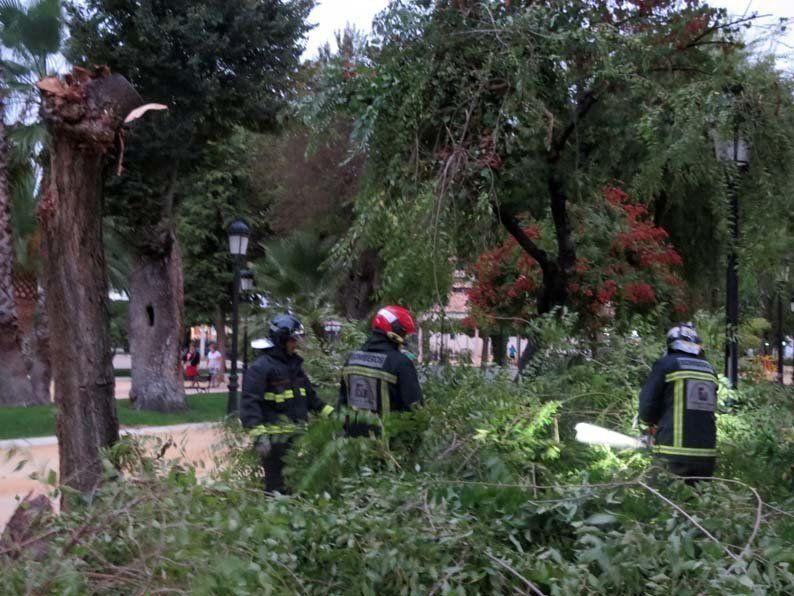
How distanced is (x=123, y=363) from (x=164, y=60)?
44.9 meters

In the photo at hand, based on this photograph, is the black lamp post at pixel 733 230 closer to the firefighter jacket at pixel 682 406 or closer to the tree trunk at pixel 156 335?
the firefighter jacket at pixel 682 406

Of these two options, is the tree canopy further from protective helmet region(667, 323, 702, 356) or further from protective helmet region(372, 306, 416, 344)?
protective helmet region(667, 323, 702, 356)

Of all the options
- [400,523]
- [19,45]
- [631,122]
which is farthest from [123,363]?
[400,523]

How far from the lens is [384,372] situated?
552 centimetres

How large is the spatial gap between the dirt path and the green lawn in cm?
64

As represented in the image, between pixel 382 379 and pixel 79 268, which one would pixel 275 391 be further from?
pixel 79 268

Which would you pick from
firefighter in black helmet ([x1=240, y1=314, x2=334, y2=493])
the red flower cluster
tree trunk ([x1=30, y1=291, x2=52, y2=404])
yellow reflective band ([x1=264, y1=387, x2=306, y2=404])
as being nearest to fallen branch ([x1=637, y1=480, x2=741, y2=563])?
firefighter in black helmet ([x1=240, y1=314, x2=334, y2=493])

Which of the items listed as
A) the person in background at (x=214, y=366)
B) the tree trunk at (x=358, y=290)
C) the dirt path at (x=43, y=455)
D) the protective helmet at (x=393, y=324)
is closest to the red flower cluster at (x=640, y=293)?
the dirt path at (x=43, y=455)

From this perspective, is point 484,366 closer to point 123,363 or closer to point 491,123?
point 491,123

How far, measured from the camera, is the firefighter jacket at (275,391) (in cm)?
629

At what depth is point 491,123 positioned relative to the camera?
6520mm

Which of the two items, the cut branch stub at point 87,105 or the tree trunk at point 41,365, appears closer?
the cut branch stub at point 87,105

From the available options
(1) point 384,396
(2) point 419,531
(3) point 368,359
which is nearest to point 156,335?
(3) point 368,359

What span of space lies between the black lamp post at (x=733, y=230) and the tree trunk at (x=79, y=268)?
401 cm
